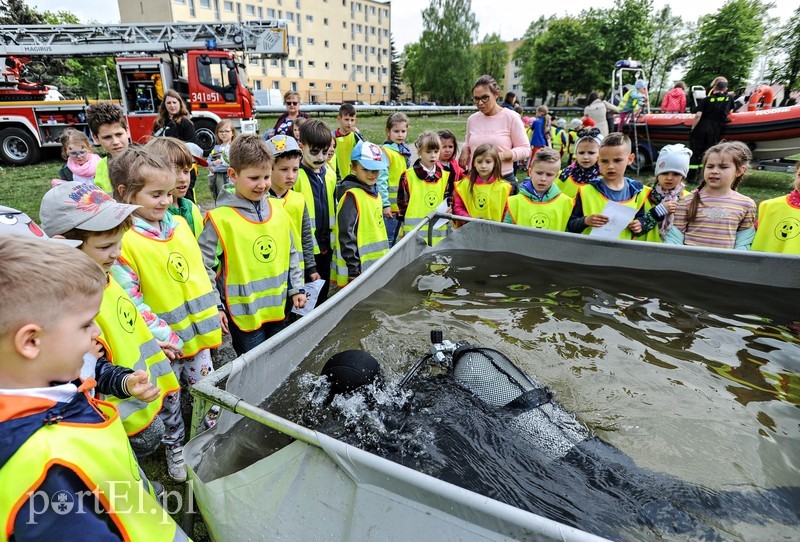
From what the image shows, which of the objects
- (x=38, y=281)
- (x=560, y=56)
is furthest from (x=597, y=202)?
(x=560, y=56)

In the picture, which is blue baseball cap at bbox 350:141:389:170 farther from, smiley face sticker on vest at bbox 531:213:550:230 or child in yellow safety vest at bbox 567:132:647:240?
child in yellow safety vest at bbox 567:132:647:240

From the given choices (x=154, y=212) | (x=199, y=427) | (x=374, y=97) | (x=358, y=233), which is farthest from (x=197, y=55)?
(x=374, y=97)

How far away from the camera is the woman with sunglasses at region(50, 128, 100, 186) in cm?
429

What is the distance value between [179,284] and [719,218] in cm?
394

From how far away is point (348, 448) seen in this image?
3.77 ft

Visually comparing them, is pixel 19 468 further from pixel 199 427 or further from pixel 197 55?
pixel 197 55

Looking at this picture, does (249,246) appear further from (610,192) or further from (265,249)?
(610,192)

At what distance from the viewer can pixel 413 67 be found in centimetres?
6038

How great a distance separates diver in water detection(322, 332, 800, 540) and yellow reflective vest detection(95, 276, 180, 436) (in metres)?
0.80

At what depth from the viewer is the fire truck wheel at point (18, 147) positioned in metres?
11.6

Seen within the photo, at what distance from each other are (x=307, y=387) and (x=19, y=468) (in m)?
1.30

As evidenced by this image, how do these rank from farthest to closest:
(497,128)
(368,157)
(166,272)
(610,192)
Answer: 1. (497,128)
2. (610,192)
3. (368,157)
4. (166,272)

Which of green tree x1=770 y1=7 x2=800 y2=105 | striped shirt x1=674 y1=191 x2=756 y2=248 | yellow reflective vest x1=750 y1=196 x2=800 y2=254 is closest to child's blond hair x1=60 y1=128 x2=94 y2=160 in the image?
striped shirt x1=674 y1=191 x2=756 y2=248

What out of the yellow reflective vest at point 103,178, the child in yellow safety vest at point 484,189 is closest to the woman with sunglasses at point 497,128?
the child in yellow safety vest at point 484,189
